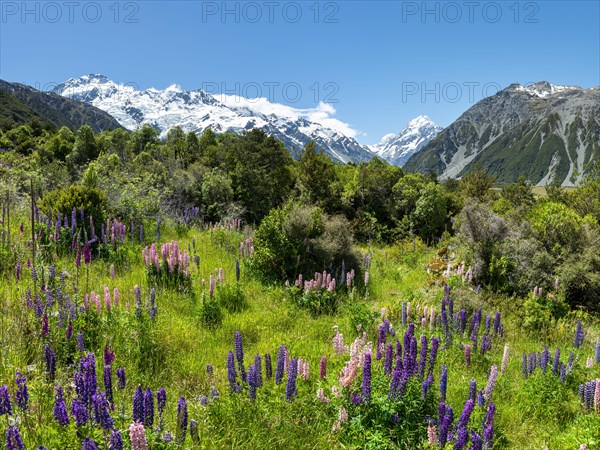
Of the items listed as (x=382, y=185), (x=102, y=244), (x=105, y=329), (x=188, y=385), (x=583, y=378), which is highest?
(x=382, y=185)

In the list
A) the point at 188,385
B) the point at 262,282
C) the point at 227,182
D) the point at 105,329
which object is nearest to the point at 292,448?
the point at 188,385

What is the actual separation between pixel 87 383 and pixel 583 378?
633 cm

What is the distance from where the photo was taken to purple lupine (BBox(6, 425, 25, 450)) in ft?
7.34

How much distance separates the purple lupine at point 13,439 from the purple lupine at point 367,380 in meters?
2.56

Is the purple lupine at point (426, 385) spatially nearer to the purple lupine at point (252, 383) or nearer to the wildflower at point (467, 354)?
the purple lupine at point (252, 383)

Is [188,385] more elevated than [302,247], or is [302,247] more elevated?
[302,247]

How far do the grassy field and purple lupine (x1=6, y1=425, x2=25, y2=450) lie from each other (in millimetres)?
343

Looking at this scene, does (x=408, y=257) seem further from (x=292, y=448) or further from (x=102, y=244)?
(x=292, y=448)

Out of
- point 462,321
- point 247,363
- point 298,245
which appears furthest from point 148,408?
point 298,245

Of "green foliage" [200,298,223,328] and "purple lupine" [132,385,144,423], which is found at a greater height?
"purple lupine" [132,385,144,423]

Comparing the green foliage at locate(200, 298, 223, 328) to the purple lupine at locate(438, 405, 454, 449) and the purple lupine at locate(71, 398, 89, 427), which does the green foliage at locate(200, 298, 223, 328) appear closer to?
the purple lupine at locate(71, 398, 89, 427)

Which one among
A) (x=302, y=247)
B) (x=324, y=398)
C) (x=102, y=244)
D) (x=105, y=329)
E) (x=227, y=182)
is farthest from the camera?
(x=227, y=182)

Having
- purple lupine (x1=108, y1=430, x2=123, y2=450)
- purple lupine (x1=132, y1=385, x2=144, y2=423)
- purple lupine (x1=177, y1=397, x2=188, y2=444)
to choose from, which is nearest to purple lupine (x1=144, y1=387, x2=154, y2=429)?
purple lupine (x1=132, y1=385, x2=144, y2=423)

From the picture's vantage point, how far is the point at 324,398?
375 centimetres
